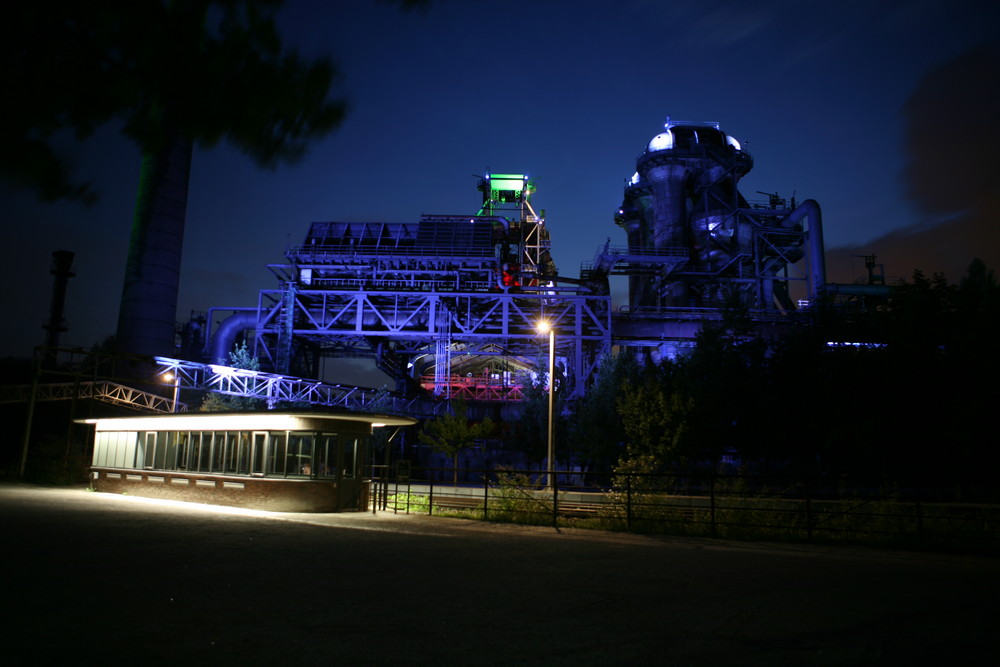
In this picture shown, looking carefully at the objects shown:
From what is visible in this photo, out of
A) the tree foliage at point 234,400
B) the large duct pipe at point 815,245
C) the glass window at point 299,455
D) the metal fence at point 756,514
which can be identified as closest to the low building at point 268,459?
the glass window at point 299,455

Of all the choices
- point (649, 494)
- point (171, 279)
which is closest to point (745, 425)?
point (649, 494)

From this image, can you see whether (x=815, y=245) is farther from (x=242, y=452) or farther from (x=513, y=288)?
(x=242, y=452)

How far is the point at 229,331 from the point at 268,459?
41442mm

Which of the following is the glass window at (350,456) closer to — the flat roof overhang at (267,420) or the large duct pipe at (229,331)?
the flat roof overhang at (267,420)

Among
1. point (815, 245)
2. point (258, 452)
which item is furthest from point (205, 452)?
point (815, 245)

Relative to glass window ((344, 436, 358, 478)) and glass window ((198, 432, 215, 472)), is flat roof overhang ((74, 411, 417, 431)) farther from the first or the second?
glass window ((344, 436, 358, 478))

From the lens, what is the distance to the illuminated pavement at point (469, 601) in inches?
220

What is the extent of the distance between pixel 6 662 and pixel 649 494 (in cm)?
1569

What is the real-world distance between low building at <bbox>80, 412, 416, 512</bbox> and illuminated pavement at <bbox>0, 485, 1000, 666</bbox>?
5.65m

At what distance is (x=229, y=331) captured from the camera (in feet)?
189

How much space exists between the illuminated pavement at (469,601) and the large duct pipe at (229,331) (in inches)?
1788

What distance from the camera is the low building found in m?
19.4

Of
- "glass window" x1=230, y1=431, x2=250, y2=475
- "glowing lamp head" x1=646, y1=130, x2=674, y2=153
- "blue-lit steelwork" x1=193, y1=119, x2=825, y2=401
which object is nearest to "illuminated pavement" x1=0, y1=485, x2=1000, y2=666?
"glass window" x1=230, y1=431, x2=250, y2=475

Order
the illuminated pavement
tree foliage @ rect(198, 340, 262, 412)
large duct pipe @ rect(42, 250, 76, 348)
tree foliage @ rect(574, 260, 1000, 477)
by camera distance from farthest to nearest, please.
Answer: large duct pipe @ rect(42, 250, 76, 348)
tree foliage @ rect(198, 340, 262, 412)
tree foliage @ rect(574, 260, 1000, 477)
the illuminated pavement
